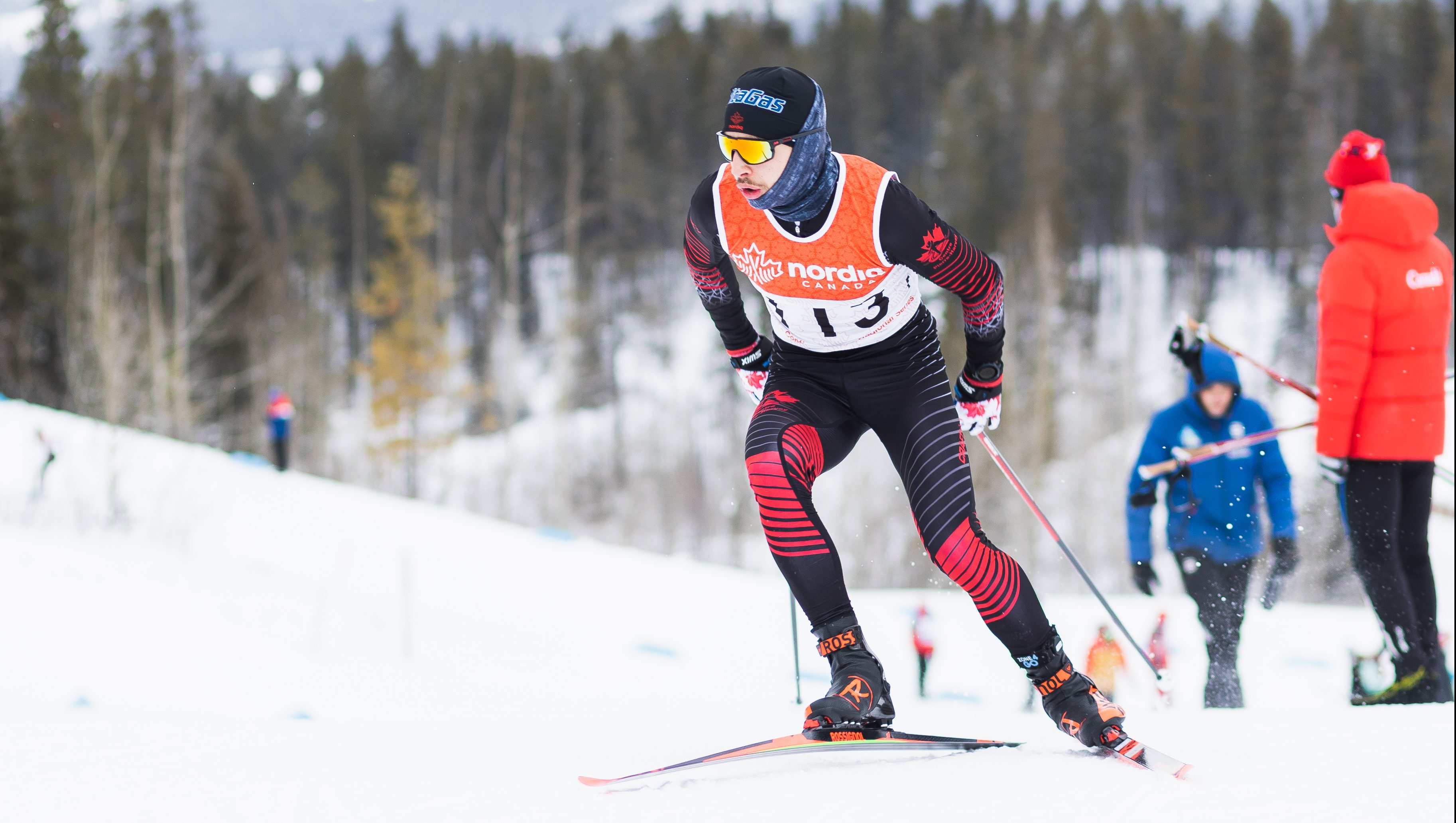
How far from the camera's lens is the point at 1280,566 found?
3.99m

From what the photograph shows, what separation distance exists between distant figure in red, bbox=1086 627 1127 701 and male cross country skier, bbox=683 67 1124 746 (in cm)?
248

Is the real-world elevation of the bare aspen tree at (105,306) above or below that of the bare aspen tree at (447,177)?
below

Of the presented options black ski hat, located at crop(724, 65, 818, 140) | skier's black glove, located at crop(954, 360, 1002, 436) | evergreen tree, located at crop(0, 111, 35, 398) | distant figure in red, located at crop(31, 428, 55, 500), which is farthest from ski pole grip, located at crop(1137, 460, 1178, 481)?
evergreen tree, located at crop(0, 111, 35, 398)

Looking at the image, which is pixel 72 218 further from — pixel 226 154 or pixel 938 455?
pixel 938 455

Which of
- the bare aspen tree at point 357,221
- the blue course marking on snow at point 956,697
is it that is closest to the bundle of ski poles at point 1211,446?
the blue course marking on snow at point 956,697

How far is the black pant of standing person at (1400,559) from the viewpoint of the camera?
130 inches

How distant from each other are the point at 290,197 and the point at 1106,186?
2703 centimetres

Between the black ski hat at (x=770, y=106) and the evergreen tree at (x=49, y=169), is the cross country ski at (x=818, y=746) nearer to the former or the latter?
the black ski hat at (x=770, y=106)

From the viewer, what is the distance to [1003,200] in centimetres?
2794

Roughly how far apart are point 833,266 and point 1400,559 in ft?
7.74

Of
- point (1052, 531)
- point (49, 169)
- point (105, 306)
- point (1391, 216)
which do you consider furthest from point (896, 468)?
point (49, 169)

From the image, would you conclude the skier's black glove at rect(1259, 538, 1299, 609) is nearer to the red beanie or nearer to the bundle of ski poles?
the bundle of ski poles

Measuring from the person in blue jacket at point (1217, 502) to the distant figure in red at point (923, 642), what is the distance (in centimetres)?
192

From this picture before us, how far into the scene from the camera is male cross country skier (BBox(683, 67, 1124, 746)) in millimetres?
2307
